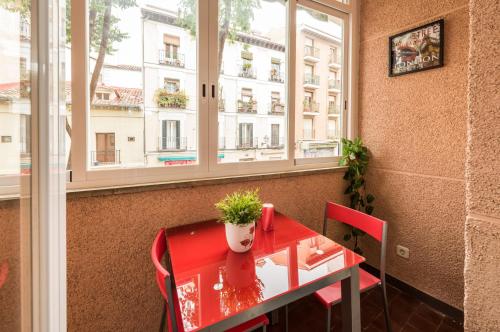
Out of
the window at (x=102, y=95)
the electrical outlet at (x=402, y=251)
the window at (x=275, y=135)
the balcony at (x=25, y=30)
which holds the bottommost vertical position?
the electrical outlet at (x=402, y=251)

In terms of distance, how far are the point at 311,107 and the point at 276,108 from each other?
413 millimetres

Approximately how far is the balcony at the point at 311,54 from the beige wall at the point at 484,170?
1.64 metres

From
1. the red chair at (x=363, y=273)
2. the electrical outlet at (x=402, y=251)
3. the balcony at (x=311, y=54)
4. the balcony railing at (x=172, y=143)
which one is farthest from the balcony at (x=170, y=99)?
the electrical outlet at (x=402, y=251)

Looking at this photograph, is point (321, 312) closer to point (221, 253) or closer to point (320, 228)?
point (320, 228)

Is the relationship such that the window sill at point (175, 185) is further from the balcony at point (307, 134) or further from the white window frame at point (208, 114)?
the balcony at point (307, 134)

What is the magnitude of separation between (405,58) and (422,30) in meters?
0.21

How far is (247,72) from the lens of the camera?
1907 mm

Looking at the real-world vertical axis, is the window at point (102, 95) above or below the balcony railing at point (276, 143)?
above

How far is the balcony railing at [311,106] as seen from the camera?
2219mm

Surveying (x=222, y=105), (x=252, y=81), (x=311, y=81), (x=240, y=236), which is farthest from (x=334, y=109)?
(x=240, y=236)

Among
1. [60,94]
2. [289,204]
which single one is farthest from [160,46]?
[289,204]

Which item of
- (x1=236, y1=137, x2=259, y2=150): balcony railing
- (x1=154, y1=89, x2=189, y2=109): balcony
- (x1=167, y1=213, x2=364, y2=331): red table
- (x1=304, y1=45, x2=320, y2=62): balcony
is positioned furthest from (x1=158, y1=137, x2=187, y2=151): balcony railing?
(x1=304, y1=45, x2=320, y2=62): balcony

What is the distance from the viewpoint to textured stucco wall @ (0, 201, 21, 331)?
0.52m

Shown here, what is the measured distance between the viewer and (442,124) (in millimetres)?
1826
